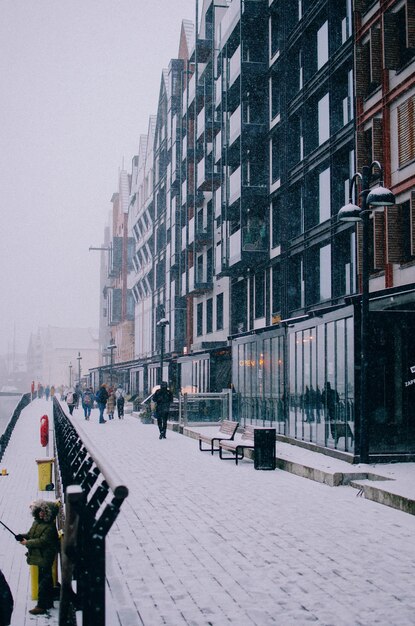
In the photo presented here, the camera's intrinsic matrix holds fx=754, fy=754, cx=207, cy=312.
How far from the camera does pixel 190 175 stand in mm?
49000

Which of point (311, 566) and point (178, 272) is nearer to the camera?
point (311, 566)

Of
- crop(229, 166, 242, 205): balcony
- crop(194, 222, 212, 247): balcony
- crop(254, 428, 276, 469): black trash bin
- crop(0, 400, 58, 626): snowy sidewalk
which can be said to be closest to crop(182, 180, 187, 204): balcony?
crop(194, 222, 212, 247): balcony

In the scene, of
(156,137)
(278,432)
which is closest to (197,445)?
(278,432)

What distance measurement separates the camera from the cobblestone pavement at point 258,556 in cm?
617

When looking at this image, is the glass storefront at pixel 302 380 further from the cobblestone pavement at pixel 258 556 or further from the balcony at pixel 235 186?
the balcony at pixel 235 186

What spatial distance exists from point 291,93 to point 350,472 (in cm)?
2134

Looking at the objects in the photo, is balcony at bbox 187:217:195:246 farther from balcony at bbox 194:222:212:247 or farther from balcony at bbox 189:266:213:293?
balcony at bbox 189:266:213:293

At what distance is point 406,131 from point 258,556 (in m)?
15.3

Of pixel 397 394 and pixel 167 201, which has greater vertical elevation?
pixel 167 201

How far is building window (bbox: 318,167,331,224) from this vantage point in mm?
27225

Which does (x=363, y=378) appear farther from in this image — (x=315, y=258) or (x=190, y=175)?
(x=190, y=175)

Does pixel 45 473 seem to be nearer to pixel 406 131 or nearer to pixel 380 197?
pixel 380 197

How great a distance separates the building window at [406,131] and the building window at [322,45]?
7.48 metres

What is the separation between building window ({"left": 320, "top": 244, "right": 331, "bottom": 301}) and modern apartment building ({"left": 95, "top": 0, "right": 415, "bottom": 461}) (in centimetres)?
7
